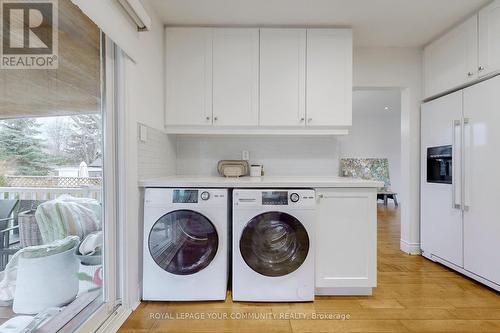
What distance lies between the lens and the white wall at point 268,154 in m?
2.68

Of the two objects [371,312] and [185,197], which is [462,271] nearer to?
[371,312]

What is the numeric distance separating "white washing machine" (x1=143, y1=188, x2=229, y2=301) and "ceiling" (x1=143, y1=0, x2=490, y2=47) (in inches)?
60.8

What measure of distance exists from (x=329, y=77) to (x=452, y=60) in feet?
3.91

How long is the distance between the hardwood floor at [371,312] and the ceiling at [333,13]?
2.34 m

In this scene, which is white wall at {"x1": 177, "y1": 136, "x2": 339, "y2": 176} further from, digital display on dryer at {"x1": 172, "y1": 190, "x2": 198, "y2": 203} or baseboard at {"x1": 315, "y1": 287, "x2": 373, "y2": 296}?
baseboard at {"x1": 315, "y1": 287, "x2": 373, "y2": 296}

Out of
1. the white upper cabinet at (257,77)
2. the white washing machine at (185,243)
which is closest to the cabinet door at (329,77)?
the white upper cabinet at (257,77)

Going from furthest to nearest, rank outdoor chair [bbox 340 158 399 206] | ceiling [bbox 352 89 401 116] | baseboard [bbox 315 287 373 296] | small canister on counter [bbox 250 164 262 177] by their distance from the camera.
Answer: outdoor chair [bbox 340 158 399 206] < ceiling [bbox 352 89 401 116] < small canister on counter [bbox 250 164 262 177] < baseboard [bbox 315 287 373 296]

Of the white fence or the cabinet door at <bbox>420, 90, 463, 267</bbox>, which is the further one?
the cabinet door at <bbox>420, 90, 463, 267</bbox>

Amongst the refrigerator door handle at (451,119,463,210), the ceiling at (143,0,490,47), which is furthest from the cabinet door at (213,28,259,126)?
the refrigerator door handle at (451,119,463,210)

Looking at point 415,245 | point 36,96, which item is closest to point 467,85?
point 415,245

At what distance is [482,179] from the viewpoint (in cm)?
202

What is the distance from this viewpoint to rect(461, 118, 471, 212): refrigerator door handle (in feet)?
6.98

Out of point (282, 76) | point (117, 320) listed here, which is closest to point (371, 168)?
point (282, 76)

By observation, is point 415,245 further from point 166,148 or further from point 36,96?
point 36,96
